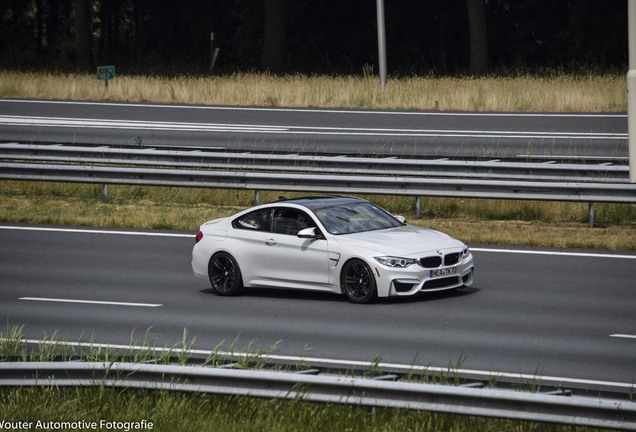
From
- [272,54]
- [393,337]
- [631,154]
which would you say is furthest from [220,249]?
[272,54]

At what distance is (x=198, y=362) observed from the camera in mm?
10031

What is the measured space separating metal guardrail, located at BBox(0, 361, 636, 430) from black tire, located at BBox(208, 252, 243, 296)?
21.1ft

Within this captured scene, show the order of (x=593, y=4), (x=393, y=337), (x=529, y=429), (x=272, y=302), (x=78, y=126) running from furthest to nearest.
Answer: (x=593, y=4)
(x=78, y=126)
(x=272, y=302)
(x=393, y=337)
(x=529, y=429)

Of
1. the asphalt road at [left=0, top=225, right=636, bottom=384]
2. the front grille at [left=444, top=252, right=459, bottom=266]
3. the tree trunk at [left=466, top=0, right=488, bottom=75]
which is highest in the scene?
the tree trunk at [left=466, top=0, right=488, bottom=75]

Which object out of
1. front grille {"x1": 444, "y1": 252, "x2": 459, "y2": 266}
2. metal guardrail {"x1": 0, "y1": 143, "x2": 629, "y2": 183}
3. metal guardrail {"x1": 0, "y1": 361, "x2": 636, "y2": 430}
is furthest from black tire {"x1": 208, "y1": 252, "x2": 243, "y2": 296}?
metal guardrail {"x1": 0, "y1": 143, "x2": 629, "y2": 183}

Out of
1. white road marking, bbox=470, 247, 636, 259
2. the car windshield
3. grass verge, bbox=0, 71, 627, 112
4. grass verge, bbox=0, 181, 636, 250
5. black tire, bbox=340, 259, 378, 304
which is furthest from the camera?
grass verge, bbox=0, 71, 627, 112

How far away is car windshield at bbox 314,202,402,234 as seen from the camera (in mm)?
15797

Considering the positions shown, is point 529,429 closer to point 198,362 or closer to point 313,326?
point 198,362

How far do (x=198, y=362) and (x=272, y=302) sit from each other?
5.56m

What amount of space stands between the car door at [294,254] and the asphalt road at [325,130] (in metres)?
9.69

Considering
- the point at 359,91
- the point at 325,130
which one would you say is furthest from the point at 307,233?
the point at 359,91

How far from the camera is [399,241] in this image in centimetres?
1520

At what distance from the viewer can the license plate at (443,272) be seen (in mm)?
14859

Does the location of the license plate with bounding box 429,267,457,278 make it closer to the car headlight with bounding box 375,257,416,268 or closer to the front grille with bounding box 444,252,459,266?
the front grille with bounding box 444,252,459,266
